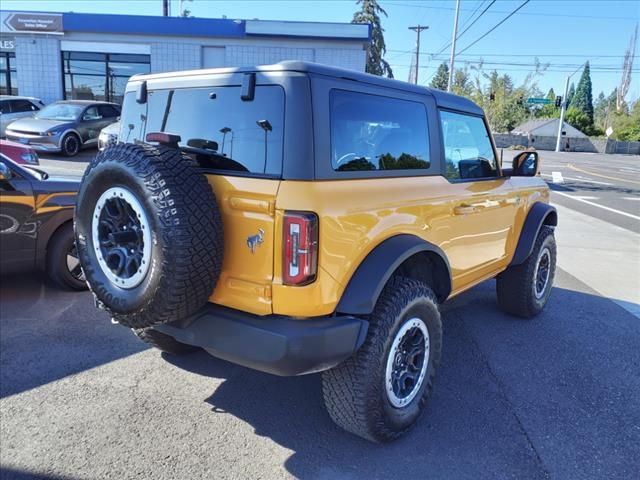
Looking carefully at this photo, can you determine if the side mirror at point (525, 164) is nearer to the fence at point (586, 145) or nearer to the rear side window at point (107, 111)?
the rear side window at point (107, 111)

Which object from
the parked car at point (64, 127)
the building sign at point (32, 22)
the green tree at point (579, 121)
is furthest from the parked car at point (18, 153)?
the green tree at point (579, 121)

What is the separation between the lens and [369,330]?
2684 mm

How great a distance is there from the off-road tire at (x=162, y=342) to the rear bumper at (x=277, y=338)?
102 centimetres

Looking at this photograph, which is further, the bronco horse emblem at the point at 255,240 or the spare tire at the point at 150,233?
the bronco horse emblem at the point at 255,240

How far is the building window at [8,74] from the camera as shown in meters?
23.5

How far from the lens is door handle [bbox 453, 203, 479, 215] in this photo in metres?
3.46

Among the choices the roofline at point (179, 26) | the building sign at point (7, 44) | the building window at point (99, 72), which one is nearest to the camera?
the roofline at point (179, 26)

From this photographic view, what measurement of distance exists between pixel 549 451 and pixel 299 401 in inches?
59.8

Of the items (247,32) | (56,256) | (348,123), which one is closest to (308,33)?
(247,32)

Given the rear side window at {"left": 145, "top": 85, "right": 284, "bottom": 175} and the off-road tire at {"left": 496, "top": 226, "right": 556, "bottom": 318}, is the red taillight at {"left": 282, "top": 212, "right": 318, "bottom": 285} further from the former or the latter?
the off-road tire at {"left": 496, "top": 226, "right": 556, "bottom": 318}

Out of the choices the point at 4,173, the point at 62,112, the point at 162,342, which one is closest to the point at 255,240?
the point at 162,342

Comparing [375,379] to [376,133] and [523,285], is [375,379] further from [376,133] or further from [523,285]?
[523,285]

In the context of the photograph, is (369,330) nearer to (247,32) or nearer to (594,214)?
(594,214)

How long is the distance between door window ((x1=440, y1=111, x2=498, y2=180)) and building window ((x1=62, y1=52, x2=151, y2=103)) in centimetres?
2164
